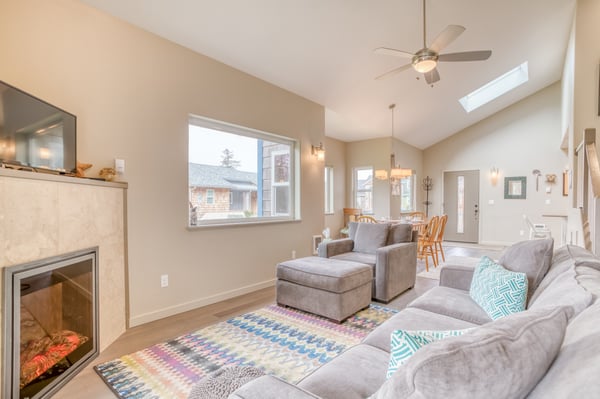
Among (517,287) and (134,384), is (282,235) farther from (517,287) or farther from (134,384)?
(517,287)

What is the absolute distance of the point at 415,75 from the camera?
4891 mm

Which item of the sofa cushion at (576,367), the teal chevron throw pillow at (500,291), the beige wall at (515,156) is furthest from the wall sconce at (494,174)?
the sofa cushion at (576,367)

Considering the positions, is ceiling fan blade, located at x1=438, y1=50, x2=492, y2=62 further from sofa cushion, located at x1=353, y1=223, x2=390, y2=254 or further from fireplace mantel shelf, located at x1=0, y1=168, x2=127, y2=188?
fireplace mantel shelf, located at x1=0, y1=168, x2=127, y2=188

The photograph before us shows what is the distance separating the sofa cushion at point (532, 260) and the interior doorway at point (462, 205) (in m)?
6.98

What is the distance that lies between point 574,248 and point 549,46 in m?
5.23

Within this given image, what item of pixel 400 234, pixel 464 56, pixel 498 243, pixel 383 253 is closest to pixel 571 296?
pixel 383 253

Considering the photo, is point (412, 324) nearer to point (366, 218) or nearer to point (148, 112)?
point (148, 112)

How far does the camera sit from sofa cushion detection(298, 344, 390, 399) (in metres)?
1.09

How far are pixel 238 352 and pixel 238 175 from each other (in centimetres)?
229

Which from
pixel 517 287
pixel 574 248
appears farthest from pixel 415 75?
pixel 517 287

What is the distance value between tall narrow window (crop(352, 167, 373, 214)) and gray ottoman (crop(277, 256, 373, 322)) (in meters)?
4.78

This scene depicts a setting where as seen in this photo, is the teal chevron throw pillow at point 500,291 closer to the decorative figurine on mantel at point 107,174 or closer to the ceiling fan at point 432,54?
the ceiling fan at point 432,54

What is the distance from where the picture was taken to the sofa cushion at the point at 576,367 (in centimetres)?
53

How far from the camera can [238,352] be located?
2.30m
